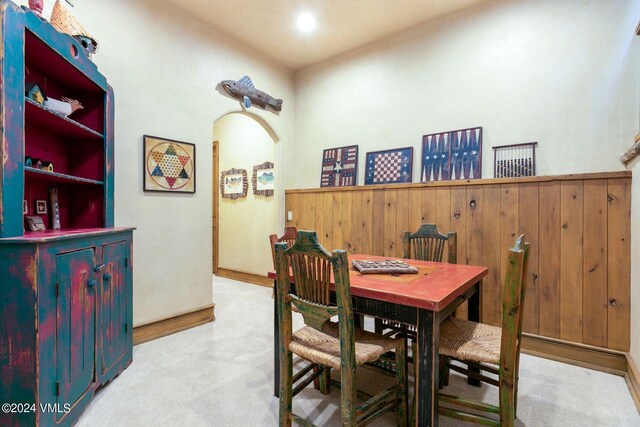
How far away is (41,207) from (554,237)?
3778 millimetres

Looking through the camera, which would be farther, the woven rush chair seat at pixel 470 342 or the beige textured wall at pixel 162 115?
the beige textured wall at pixel 162 115

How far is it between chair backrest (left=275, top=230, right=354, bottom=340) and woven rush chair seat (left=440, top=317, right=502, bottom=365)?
579 mm

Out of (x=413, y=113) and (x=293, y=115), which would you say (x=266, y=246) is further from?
(x=413, y=113)

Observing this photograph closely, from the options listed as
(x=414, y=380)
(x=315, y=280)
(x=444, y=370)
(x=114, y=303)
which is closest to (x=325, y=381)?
(x=414, y=380)

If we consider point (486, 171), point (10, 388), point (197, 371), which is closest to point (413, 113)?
point (486, 171)

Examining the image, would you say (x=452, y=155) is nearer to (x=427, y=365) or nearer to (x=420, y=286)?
(x=420, y=286)

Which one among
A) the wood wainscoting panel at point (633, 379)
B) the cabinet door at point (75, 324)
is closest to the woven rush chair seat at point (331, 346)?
the cabinet door at point (75, 324)

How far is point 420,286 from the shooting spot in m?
1.55

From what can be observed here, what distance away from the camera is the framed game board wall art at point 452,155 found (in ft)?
9.68

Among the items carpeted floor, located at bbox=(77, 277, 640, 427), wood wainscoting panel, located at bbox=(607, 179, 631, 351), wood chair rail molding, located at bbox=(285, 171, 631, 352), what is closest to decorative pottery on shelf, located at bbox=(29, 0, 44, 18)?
carpeted floor, located at bbox=(77, 277, 640, 427)

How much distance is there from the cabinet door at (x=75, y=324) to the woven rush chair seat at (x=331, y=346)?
1.17 metres

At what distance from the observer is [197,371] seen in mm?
2230

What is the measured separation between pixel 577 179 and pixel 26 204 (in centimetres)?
387

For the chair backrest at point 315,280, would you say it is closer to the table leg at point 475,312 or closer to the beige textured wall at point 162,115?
the table leg at point 475,312
